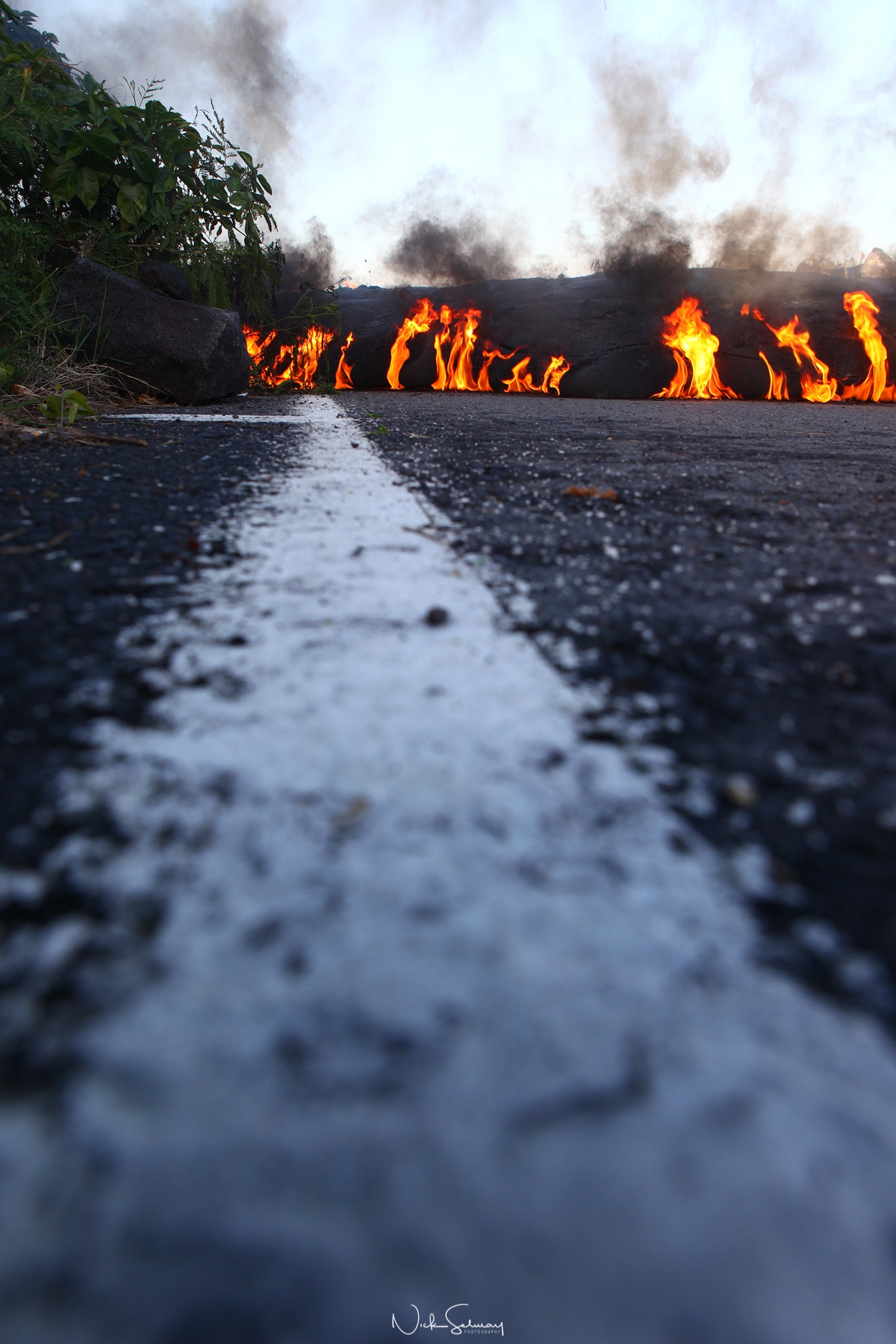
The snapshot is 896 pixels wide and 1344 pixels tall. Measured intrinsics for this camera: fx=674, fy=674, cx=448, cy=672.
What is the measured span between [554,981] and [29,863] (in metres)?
0.39

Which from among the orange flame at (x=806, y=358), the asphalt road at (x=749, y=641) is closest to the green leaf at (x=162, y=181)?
the asphalt road at (x=749, y=641)

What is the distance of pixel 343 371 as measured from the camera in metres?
10.3

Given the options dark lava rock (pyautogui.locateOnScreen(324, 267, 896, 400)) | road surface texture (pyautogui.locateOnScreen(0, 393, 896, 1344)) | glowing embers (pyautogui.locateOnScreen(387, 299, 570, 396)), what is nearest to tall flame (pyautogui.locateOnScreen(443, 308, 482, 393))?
glowing embers (pyautogui.locateOnScreen(387, 299, 570, 396))

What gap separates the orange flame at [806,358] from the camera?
32.1 ft

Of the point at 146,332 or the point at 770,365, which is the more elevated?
the point at 770,365

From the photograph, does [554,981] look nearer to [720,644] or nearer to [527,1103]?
[527,1103]

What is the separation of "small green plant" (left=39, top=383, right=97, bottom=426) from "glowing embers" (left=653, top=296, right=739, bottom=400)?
8736 millimetres

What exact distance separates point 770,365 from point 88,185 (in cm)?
895

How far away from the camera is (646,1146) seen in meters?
0.35

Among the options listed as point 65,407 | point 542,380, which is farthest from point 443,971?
point 542,380

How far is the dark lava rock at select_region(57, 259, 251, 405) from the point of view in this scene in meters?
4.29

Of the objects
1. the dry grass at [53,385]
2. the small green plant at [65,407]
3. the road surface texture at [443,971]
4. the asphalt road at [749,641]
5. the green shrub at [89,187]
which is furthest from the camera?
the green shrub at [89,187]

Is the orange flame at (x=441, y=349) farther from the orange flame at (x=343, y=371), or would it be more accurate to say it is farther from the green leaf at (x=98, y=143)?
the green leaf at (x=98, y=143)

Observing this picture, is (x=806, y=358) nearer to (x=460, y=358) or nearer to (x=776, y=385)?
(x=776, y=385)
